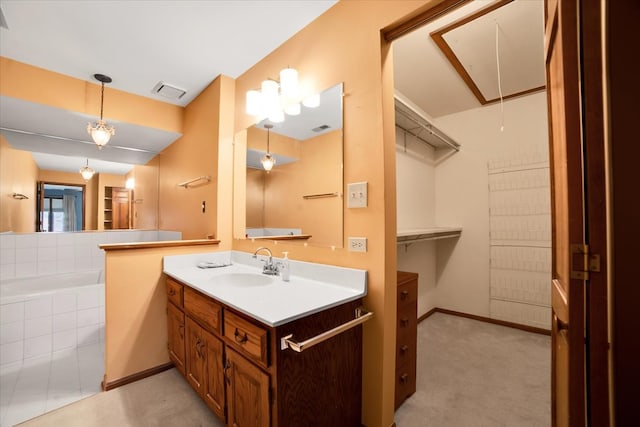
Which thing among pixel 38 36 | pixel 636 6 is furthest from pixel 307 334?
pixel 38 36

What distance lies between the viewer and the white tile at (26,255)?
2.84 meters

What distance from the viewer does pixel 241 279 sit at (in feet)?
6.22

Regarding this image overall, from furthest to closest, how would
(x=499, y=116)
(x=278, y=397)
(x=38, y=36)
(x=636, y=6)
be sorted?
(x=499, y=116)
(x=38, y=36)
(x=278, y=397)
(x=636, y=6)

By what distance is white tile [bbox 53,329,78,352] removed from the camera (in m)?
2.41

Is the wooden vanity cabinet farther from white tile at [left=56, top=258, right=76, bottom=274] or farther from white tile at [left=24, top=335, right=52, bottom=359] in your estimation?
white tile at [left=56, top=258, right=76, bottom=274]

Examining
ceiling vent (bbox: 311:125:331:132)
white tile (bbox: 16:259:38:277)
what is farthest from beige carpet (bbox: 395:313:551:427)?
white tile (bbox: 16:259:38:277)

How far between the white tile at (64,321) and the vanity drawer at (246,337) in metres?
2.29

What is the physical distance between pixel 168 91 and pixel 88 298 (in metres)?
2.25

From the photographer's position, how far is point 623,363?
2.20ft

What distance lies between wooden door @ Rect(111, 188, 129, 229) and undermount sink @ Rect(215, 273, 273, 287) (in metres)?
2.55

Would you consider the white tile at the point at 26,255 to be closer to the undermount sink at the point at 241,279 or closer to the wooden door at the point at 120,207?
the wooden door at the point at 120,207

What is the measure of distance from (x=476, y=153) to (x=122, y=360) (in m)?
4.17

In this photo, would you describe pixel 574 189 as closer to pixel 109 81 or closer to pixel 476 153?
pixel 476 153

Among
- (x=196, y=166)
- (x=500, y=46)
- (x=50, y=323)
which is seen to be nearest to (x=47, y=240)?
(x=50, y=323)
